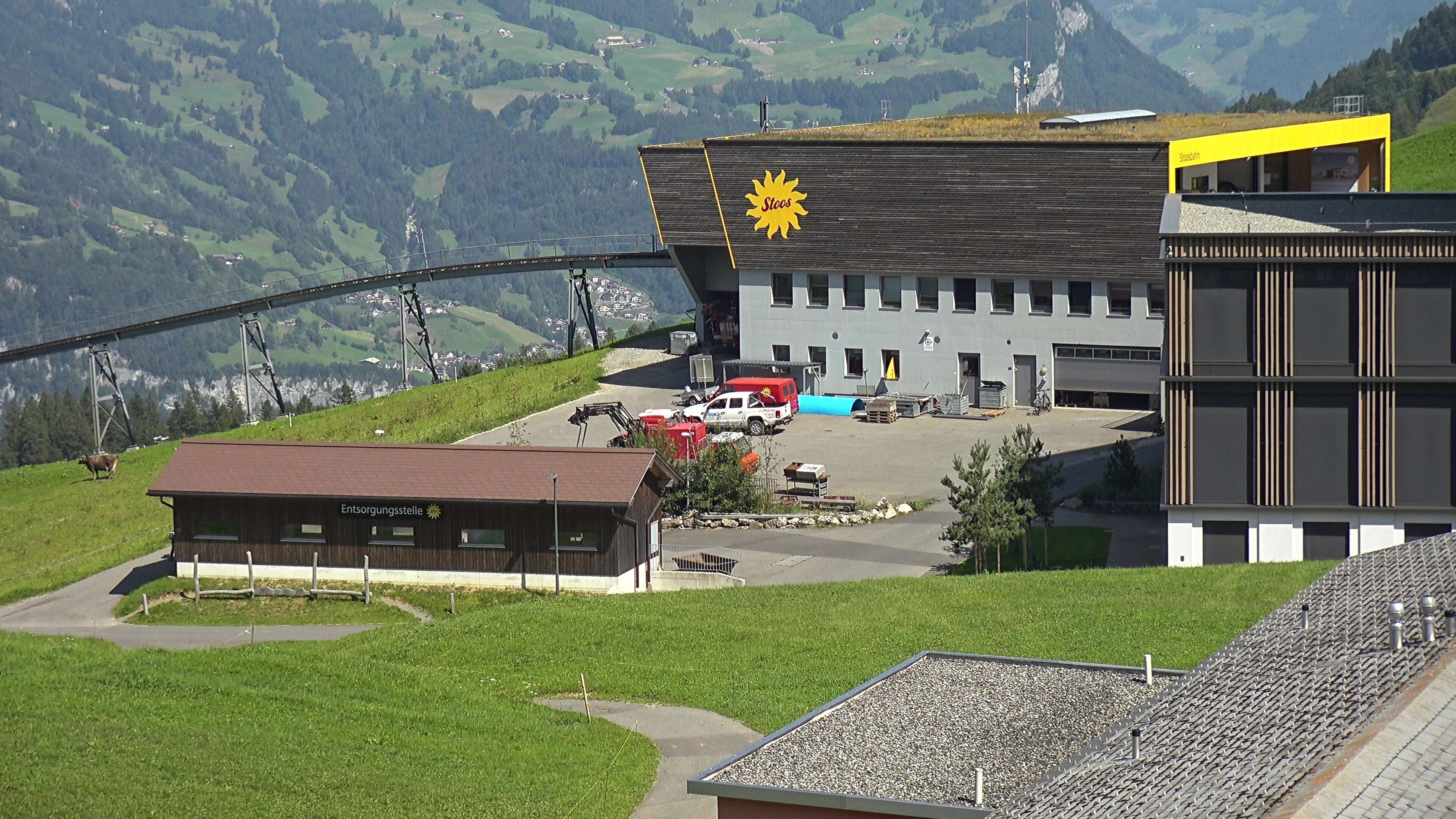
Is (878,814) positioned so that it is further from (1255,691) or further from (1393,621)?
(1393,621)

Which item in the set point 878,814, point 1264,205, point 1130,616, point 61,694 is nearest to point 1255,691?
point 878,814

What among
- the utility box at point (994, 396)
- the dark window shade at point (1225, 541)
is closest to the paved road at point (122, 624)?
the dark window shade at point (1225, 541)

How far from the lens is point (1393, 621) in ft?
54.7

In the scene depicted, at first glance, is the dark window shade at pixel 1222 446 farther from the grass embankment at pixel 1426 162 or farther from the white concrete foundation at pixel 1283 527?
the grass embankment at pixel 1426 162

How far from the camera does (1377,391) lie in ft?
121

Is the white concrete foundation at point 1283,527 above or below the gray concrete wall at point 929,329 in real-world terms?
below

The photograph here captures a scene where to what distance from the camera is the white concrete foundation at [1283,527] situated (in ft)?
121

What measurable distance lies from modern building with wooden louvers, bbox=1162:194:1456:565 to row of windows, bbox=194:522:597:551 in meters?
14.0

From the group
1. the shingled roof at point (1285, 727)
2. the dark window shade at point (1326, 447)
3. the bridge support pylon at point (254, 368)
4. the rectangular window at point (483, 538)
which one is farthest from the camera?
the bridge support pylon at point (254, 368)

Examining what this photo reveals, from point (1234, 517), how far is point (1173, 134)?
23642 millimetres

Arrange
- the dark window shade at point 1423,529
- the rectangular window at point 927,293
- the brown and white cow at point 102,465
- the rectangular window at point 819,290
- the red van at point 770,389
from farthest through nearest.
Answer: the brown and white cow at point 102,465 → the rectangular window at point 819,290 → the rectangular window at point 927,293 → the red van at point 770,389 → the dark window shade at point 1423,529

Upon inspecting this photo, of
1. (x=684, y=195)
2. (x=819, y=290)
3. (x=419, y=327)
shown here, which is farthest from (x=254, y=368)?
(x=819, y=290)

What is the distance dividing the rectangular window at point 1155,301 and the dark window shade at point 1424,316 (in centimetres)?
2086

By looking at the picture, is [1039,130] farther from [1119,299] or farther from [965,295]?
[1119,299]
